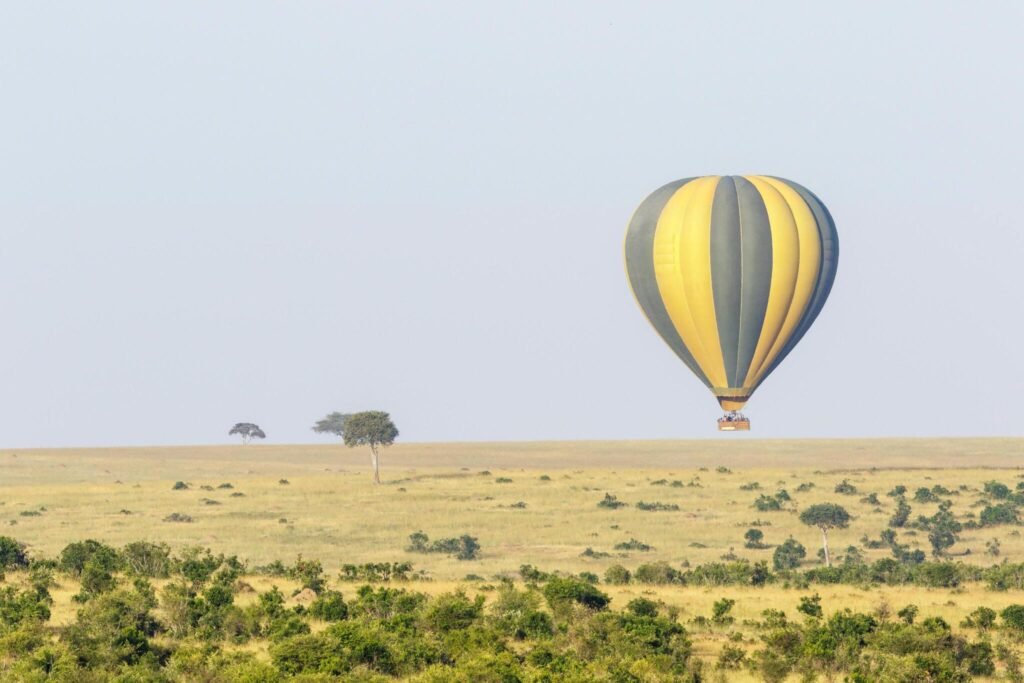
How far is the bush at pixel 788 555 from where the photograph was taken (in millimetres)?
71000

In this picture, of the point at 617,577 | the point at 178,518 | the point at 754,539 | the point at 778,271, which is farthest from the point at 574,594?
the point at 178,518

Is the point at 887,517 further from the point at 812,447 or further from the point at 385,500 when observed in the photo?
the point at 812,447

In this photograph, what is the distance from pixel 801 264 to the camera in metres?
73.2

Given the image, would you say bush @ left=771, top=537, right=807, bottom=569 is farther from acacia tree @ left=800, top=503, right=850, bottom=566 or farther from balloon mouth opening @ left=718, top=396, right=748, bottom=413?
balloon mouth opening @ left=718, top=396, right=748, bottom=413

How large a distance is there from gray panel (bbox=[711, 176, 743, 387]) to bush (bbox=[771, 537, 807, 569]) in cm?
947

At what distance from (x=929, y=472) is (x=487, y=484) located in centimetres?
3338

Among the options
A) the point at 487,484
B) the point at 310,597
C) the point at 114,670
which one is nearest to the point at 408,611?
the point at 310,597

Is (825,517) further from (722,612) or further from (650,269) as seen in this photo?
(722,612)

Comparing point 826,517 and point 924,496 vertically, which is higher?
point 924,496

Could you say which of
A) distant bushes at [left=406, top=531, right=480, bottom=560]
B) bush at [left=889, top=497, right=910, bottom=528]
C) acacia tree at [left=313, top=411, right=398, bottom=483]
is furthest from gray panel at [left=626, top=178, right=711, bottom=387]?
acacia tree at [left=313, top=411, right=398, bottom=483]

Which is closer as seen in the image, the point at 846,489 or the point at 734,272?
the point at 734,272

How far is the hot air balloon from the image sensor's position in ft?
238

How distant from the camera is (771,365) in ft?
245

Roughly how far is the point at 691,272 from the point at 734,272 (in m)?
1.91
